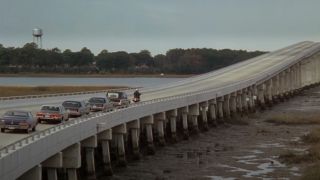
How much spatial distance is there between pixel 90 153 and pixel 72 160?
452 centimetres

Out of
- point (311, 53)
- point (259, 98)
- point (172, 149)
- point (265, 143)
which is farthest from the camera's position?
point (311, 53)

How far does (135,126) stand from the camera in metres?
48.7

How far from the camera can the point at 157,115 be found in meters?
55.9

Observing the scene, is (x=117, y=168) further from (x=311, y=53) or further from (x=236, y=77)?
(x=311, y=53)

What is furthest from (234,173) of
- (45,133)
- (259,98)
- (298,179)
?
(259,98)

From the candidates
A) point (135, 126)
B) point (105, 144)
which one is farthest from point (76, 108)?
point (105, 144)

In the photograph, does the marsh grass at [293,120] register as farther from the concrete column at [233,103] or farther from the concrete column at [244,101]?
the concrete column at [244,101]

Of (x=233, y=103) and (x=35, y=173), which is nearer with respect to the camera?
Result: (x=35, y=173)

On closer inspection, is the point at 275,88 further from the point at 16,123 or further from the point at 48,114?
the point at 16,123

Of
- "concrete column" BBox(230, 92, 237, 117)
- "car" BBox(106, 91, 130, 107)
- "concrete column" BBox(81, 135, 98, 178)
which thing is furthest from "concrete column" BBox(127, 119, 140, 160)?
"concrete column" BBox(230, 92, 237, 117)

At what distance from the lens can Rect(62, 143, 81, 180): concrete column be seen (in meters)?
33.8

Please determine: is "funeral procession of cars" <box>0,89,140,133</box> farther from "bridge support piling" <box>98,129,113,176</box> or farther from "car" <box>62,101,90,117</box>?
"bridge support piling" <box>98,129,113,176</box>

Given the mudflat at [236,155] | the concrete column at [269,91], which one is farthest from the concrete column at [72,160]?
the concrete column at [269,91]

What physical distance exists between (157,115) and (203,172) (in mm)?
12904
